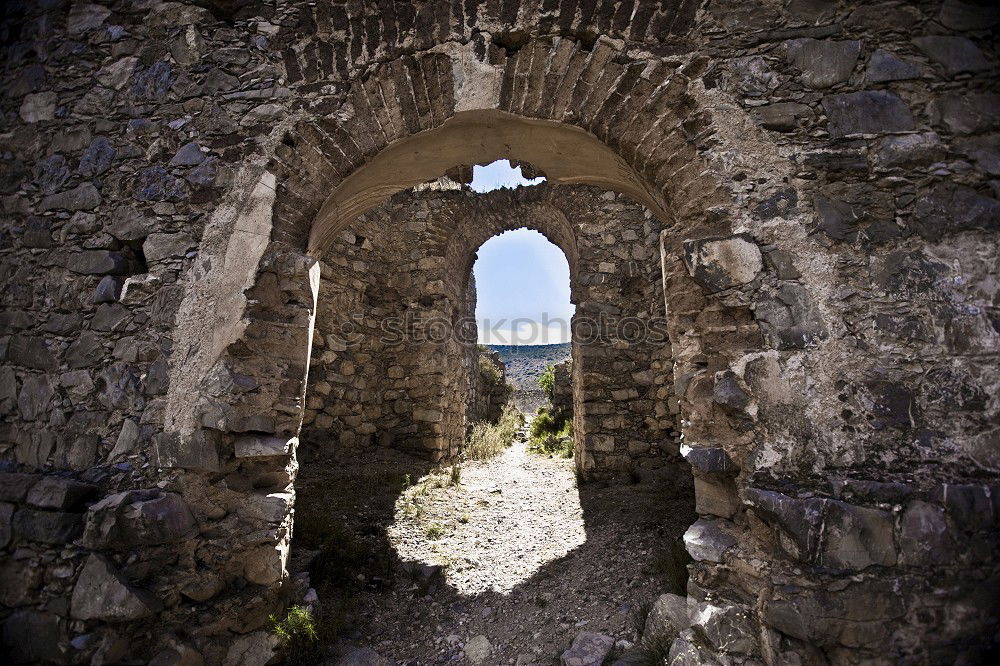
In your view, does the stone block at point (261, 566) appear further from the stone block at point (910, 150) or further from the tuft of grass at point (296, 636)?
the stone block at point (910, 150)

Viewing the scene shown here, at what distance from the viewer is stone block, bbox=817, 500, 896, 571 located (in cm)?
181

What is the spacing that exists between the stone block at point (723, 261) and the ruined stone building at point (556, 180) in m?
0.01

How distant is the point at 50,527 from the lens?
7.26 ft

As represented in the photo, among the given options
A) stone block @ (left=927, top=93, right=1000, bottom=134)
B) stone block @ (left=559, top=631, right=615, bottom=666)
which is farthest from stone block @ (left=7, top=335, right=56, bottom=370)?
stone block @ (left=927, top=93, right=1000, bottom=134)

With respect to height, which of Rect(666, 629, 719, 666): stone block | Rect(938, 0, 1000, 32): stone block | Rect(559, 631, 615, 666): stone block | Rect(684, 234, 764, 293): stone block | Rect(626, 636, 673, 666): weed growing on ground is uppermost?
Rect(938, 0, 1000, 32): stone block

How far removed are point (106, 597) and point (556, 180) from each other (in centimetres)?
335

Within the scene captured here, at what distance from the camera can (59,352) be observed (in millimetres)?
2547

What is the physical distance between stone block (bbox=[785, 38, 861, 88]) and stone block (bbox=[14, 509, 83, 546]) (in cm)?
417

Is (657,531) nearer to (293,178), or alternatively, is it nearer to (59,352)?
(293,178)

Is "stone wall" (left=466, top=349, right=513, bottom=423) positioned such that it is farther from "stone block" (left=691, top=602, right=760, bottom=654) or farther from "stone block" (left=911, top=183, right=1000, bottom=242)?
"stone block" (left=911, top=183, right=1000, bottom=242)

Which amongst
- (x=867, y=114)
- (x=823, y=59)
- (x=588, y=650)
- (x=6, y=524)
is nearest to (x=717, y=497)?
(x=588, y=650)

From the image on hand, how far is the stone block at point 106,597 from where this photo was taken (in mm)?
2064

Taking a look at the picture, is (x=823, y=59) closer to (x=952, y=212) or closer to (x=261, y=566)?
(x=952, y=212)

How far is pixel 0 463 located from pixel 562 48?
3802mm
